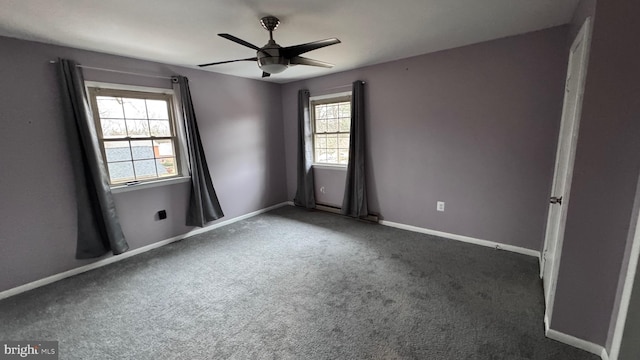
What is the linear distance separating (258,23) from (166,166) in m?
2.36

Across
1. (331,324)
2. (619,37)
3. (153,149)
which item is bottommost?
(331,324)

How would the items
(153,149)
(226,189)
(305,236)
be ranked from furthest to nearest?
(226,189), (305,236), (153,149)

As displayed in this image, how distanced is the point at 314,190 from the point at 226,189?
1.54 meters

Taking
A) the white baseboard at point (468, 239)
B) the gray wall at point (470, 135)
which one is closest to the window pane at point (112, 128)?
the gray wall at point (470, 135)

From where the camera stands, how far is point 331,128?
4.46 meters

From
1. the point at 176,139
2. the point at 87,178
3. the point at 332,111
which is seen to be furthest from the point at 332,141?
the point at 87,178

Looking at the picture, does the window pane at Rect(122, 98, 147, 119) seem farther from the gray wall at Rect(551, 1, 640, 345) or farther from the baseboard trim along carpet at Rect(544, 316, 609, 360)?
the baseboard trim along carpet at Rect(544, 316, 609, 360)

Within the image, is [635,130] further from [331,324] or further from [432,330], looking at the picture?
[331,324]

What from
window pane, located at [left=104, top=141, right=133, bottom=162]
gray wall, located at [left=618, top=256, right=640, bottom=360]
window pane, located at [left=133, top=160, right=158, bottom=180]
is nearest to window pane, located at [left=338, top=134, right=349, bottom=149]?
window pane, located at [left=133, top=160, right=158, bottom=180]

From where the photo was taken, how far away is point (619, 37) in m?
1.34

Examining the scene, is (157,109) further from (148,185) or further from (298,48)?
(298,48)

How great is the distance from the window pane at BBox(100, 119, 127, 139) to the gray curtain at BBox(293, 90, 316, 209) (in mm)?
2513

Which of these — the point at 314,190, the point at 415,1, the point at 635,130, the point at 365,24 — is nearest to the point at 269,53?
the point at 365,24

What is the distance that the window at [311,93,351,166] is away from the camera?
4.25 metres
